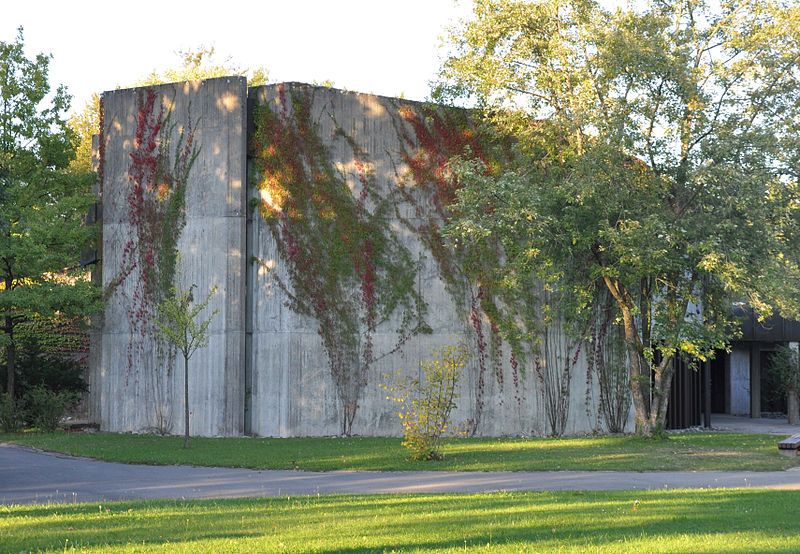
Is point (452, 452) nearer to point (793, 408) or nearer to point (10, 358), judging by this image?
point (10, 358)

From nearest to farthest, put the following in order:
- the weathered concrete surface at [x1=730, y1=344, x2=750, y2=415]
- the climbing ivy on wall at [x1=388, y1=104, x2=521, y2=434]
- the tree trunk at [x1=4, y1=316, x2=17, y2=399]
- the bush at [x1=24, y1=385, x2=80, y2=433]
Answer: the bush at [x1=24, y1=385, x2=80, y2=433]
the climbing ivy on wall at [x1=388, y1=104, x2=521, y2=434]
the tree trunk at [x1=4, y1=316, x2=17, y2=399]
the weathered concrete surface at [x1=730, y1=344, x2=750, y2=415]

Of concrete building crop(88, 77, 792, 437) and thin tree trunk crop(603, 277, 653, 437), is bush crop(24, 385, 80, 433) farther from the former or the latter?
thin tree trunk crop(603, 277, 653, 437)

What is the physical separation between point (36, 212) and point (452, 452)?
14.9 m

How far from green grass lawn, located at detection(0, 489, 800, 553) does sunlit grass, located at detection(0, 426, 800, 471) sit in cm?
451

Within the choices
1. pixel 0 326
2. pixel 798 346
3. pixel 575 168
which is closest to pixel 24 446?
pixel 0 326

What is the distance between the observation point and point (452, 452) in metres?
19.0

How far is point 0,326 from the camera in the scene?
84.6ft

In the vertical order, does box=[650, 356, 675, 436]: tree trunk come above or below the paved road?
above

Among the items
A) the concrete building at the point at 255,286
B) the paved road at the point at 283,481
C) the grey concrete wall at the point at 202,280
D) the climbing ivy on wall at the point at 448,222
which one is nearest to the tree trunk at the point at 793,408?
the concrete building at the point at 255,286

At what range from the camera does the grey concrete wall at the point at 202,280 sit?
78.6ft

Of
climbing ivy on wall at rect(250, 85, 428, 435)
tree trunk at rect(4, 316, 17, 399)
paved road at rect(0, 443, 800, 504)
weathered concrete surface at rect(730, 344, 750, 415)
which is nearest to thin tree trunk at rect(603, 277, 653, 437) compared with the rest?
climbing ivy on wall at rect(250, 85, 428, 435)

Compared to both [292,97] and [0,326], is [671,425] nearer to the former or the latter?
[292,97]

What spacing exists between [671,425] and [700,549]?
2177 centimetres

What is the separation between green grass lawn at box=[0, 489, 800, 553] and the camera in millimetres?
8727
